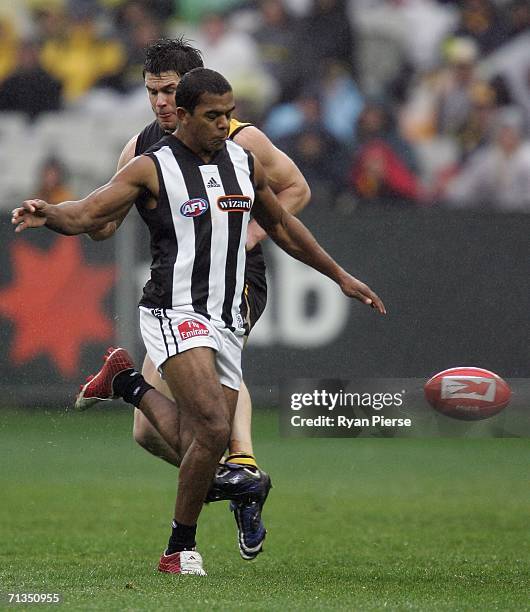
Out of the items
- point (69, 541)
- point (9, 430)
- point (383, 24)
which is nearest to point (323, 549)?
point (69, 541)

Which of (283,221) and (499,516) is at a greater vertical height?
(283,221)

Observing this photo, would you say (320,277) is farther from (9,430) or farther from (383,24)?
(383,24)

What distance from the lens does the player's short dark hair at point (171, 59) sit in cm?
620

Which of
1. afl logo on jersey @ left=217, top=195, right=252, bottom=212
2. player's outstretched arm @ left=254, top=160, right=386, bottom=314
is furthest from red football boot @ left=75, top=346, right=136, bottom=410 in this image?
afl logo on jersey @ left=217, top=195, right=252, bottom=212

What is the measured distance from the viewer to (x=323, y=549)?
6.89 meters

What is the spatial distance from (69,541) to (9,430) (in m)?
2.51

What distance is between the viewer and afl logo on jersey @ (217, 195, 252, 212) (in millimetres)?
5664

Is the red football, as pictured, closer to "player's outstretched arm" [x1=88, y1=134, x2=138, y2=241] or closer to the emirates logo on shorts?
the emirates logo on shorts

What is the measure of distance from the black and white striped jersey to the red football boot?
1.86 ft

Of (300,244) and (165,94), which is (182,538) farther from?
(165,94)

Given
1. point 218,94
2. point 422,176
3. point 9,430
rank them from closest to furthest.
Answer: point 218,94 < point 9,430 < point 422,176

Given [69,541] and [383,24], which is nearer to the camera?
[69,541]

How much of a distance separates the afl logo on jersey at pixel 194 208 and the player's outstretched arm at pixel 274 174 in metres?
0.84

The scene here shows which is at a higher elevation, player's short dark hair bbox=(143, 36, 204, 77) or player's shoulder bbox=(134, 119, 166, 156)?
player's short dark hair bbox=(143, 36, 204, 77)
